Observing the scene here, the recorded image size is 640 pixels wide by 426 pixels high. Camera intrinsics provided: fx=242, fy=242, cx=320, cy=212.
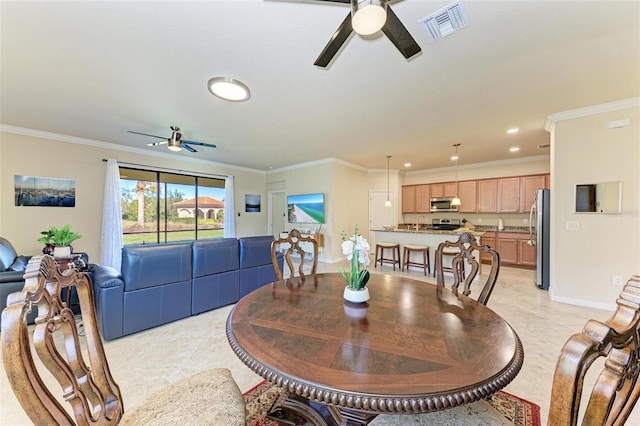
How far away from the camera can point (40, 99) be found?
118 inches

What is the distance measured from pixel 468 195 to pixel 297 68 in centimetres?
612

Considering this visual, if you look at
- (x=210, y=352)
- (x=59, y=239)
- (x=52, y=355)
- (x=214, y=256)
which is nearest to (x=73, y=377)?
(x=52, y=355)

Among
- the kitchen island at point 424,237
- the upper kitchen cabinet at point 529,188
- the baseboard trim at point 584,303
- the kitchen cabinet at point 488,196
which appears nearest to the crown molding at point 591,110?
the kitchen island at point 424,237

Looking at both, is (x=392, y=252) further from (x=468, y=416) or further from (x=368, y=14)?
(x=368, y=14)

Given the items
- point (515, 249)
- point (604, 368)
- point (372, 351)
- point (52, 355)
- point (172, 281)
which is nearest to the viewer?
point (604, 368)

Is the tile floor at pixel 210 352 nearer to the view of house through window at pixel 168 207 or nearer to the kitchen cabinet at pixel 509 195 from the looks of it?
the kitchen cabinet at pixel 509 195

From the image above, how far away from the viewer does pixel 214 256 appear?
3082 millimetres

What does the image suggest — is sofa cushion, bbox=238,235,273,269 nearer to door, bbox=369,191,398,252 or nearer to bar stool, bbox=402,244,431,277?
bar stool, bbox=402,244,431,277

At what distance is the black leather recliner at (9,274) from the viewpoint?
2506 millimetres

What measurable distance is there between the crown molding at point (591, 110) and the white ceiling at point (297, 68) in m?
0.21

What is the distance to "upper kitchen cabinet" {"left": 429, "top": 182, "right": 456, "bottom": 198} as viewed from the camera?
6.88 m

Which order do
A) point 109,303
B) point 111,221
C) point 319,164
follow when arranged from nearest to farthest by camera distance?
point 109,303
point 111,221
point 319,164

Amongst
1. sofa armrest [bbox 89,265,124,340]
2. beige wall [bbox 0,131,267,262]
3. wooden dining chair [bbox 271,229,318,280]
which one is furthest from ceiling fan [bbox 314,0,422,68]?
beige wall [bbox 0,131,267,262]

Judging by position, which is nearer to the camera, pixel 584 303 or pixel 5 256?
pixel 5 256
